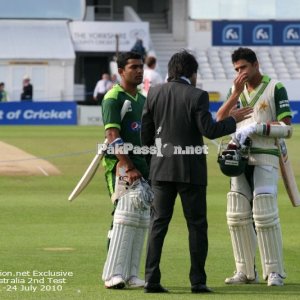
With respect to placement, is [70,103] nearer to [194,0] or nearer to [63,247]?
[194,0]

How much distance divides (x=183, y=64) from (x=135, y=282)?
6.38ft

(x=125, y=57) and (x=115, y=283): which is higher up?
(x=125, y=57)

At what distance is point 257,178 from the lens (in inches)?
402

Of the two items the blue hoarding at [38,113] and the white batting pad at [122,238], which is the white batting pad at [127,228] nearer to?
the white batting pad at [122,238]

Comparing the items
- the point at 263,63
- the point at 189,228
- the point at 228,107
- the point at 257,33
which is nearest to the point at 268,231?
the point at 189,228

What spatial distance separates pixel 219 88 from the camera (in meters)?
53.2

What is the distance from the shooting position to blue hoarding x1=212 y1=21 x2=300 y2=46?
60.5 meters

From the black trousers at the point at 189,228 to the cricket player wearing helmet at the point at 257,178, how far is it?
75cm

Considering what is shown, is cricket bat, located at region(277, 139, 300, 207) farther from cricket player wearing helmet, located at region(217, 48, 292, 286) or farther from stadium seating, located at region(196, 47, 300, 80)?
stadium seating, located at region(196, 47, 300, 80)

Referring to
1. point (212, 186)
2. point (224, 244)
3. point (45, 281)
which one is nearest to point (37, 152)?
point (212, 186)

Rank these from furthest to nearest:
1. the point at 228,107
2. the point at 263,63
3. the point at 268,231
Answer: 1. the point at 263,63
2. the point at 268,231
3. the point at 228,107

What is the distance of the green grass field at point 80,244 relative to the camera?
380 inches

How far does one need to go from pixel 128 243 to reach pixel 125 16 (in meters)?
52.2

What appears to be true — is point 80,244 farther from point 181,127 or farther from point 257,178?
point 181,127
